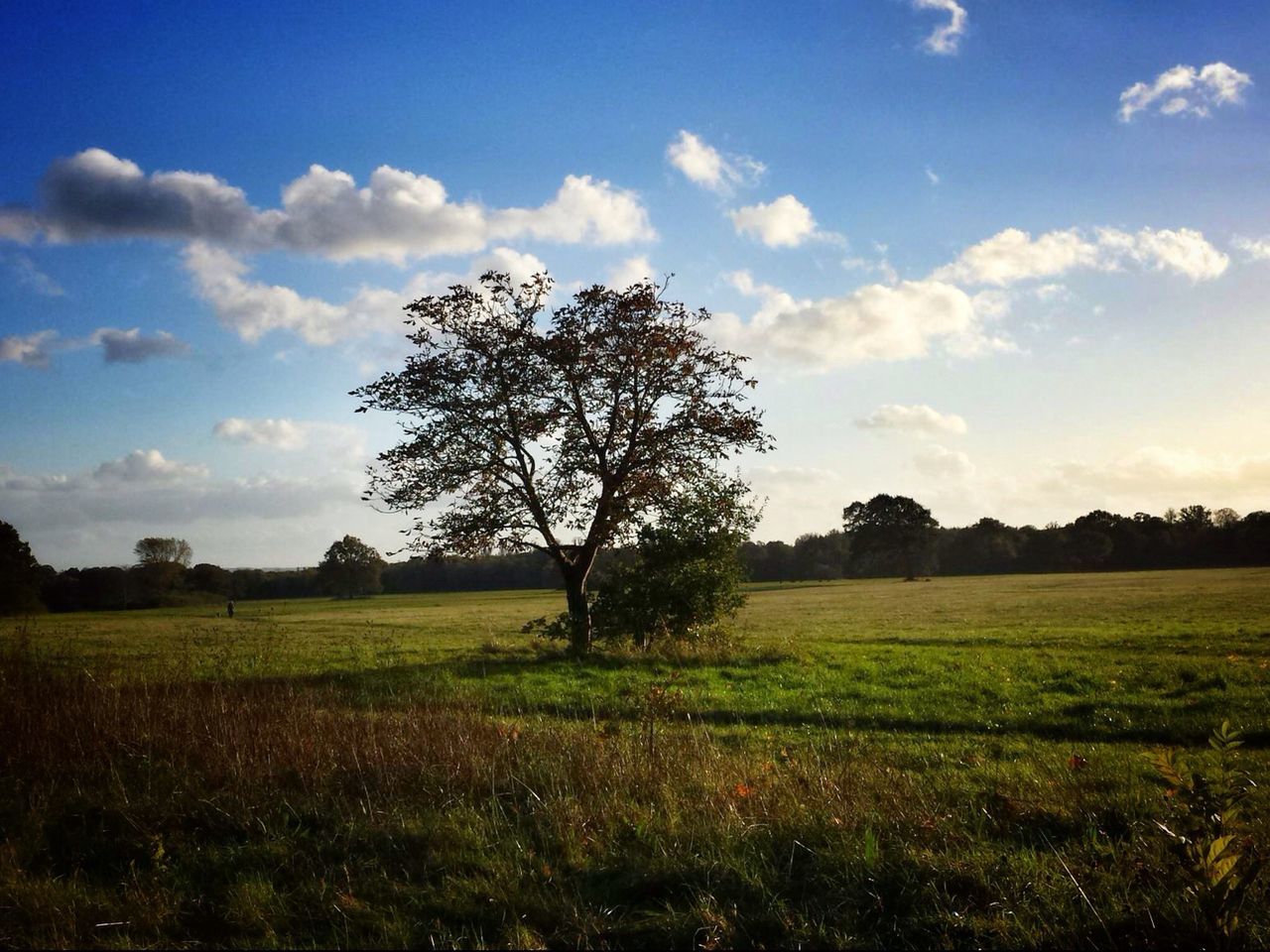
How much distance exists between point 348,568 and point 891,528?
→ 266ft

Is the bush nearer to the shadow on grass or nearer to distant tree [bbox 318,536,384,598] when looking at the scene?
the shadow on grass

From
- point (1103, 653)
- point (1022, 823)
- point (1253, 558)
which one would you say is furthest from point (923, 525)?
point (1022, 823)

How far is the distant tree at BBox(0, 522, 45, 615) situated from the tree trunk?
149ft

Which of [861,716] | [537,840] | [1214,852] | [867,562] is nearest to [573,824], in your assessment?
[537,840]

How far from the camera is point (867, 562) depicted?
12175cm

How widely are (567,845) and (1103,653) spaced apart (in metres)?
22.1

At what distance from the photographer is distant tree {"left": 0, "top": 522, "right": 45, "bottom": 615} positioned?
52.2 m

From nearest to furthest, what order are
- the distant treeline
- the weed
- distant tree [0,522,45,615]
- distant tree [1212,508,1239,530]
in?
the weed → distant tree [0,522,45,615] → the distant treeline → distant tree [1212,508,1239,530]

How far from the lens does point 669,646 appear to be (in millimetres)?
23219

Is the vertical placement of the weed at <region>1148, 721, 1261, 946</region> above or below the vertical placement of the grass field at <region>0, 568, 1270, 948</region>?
above

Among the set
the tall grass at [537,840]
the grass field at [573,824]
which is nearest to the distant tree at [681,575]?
the grass field at [573,824]

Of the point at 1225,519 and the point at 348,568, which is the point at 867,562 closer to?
the point at 1225,519

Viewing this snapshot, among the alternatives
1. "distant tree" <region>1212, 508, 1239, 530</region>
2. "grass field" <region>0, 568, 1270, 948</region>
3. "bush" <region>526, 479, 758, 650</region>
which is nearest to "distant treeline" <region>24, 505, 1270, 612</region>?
"distant tree" <region>1212, 508, 1239, 530</region>

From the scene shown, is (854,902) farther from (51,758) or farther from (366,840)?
(51,758)
